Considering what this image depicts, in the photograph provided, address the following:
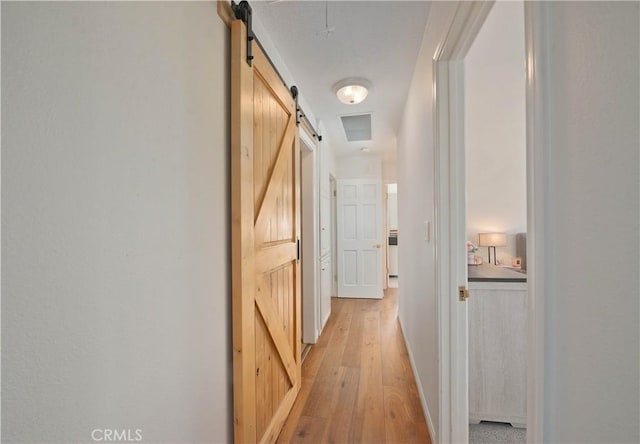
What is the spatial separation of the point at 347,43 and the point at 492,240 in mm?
2209

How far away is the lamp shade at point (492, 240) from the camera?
2.63 m

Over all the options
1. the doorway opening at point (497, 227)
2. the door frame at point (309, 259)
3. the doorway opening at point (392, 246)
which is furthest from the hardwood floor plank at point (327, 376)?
the doorway opening at point (392, 246)

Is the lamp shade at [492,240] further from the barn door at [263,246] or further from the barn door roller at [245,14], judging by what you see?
the barn door roller at [245,14]

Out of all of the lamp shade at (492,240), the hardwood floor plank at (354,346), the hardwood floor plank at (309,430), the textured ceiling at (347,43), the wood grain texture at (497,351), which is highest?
the textured ceiling at (347,43)

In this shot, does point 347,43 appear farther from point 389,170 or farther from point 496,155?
point 389,170

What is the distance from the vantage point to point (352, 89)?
231 centimetres

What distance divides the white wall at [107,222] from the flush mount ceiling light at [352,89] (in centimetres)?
141

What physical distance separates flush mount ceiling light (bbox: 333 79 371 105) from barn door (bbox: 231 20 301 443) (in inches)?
21.9

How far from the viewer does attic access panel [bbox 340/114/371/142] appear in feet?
10.3

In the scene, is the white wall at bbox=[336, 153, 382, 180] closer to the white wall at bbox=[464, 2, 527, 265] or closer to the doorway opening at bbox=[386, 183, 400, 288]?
the doorway opening at bbox=[386, 183, 400, 288]

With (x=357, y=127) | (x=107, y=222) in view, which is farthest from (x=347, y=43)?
(x=107, y=222)

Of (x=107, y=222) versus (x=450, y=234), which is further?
(x=450, y=234)

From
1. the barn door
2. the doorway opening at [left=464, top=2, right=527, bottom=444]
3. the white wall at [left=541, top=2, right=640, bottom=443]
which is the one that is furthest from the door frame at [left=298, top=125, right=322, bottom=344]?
the white wall at [left=541, top=2, right=640, bottom=443]

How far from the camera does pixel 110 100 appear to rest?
685mm
